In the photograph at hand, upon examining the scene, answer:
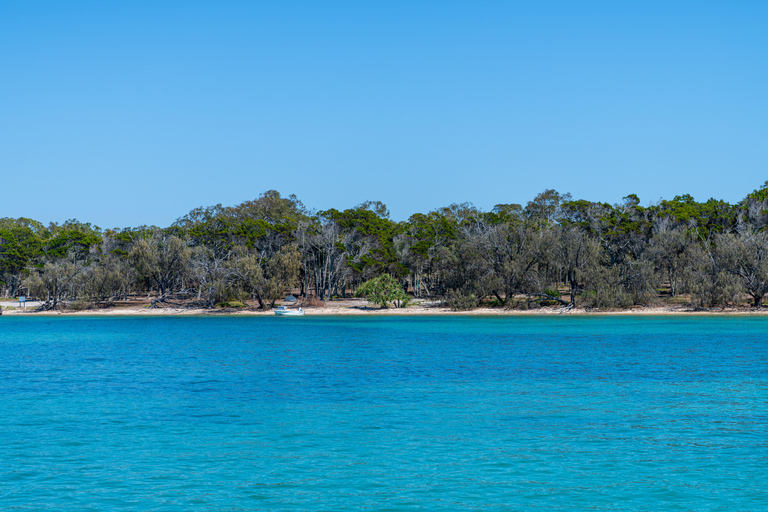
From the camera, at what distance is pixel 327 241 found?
272 ft

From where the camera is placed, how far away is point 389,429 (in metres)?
18.2

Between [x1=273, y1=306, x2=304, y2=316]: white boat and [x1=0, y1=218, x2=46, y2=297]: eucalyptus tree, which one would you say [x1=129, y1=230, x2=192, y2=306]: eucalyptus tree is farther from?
[x1=0, y1=218, x2=46, y2=297]: eucalyptus tree

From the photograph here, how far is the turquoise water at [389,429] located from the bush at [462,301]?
36.5 metres

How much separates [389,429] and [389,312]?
201ft

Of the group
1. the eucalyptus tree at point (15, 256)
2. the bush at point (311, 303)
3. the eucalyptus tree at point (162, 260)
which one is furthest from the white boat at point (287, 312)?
the eucalyptus tree at point (15, 256)

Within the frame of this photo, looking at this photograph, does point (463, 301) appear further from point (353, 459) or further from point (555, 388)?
point (353, 459)

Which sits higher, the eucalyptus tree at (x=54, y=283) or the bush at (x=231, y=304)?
the eucalyptus tree at (x=54, y=283)

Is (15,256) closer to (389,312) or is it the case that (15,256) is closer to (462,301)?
(389,312)

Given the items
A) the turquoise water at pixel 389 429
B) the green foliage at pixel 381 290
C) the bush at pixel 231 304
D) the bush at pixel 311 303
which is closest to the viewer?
the turquoise water at pixel 389 429

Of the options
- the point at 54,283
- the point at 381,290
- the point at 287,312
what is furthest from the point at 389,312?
the point at 54,283

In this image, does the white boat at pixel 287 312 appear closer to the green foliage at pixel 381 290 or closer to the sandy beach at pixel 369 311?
the sandy beach at pixel 369 311

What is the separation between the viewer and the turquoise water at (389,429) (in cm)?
1279

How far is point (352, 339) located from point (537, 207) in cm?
8826

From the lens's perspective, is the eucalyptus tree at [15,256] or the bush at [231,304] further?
the eucalyptus tree at [15,256]
